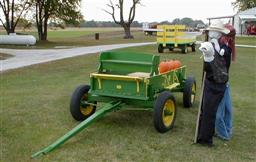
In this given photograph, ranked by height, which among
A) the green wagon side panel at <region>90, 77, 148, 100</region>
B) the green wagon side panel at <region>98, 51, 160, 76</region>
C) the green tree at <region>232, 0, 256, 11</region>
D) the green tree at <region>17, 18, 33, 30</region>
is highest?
the green tree at <region>232, 0, 256, 11</region>

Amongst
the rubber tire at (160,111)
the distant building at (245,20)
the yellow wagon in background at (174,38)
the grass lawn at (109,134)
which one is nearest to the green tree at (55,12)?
the yellow wagon in background at (174,38)

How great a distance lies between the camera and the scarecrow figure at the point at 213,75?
5.85 m

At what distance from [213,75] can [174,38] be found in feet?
56.9

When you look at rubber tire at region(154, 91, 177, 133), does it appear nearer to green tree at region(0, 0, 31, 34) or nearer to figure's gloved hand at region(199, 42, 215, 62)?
figure's gloved hand at region(199, 42, 215, 62)

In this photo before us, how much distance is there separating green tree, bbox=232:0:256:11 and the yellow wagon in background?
185 ft

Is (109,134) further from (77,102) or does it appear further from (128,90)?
(77,102)

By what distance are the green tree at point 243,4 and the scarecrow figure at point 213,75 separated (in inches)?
2893

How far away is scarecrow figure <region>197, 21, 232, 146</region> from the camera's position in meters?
5.85

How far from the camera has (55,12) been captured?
117 ft

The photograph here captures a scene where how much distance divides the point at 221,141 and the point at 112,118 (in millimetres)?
1985

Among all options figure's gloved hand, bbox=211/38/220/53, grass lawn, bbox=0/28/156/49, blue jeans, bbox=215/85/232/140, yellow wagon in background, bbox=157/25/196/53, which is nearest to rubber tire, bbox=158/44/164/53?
yellow wagon in background, bbox=157/25/196/53

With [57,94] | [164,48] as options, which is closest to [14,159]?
[57,94]

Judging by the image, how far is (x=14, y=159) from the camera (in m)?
5.46

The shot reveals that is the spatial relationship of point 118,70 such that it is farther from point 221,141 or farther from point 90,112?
point 221,141
